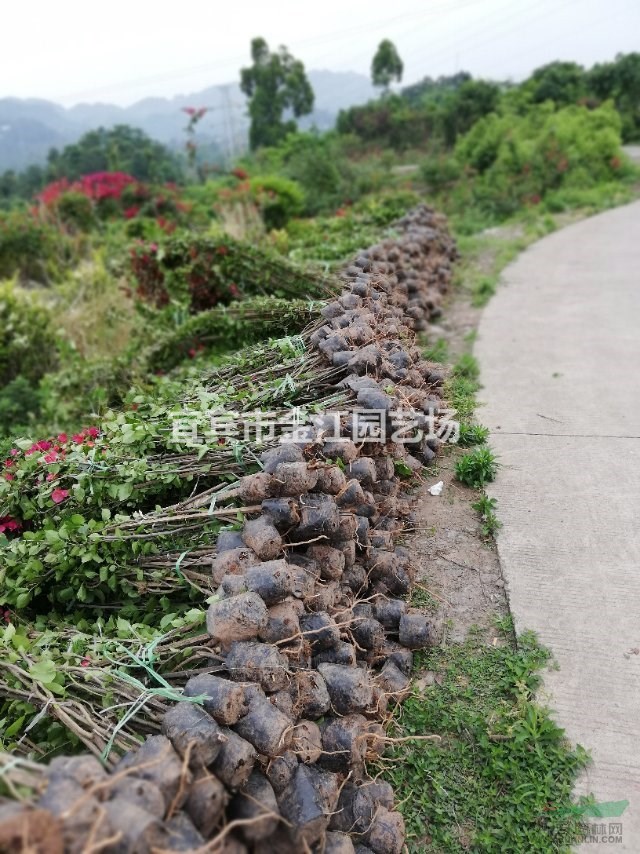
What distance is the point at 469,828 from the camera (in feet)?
7.42

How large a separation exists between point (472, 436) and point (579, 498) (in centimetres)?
99

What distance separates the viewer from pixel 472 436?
4598 mm

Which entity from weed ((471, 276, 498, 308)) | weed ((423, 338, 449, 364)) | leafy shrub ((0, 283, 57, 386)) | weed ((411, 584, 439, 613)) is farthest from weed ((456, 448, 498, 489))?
leafy shrub ((0, 283, 57, 386))

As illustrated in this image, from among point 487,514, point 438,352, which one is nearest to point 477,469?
point 487,514

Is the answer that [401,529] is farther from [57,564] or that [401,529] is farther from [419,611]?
[57,564]

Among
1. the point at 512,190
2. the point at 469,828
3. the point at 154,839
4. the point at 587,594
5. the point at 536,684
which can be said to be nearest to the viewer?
the point at 154,839

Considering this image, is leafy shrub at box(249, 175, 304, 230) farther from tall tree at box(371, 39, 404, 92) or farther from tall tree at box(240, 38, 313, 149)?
tall tree at box(371, 39, 404, 92)

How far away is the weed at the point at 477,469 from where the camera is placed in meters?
4.08

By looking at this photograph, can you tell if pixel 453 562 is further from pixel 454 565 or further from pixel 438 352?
pixel 438 352

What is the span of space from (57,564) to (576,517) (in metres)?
2.85

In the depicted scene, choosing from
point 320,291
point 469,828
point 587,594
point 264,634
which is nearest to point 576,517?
point 587,594

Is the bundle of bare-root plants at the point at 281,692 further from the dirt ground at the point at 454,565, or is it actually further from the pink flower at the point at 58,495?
the pink flower at the point at 58,495

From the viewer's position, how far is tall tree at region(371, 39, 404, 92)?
4781cm

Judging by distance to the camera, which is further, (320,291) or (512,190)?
(512,190)
